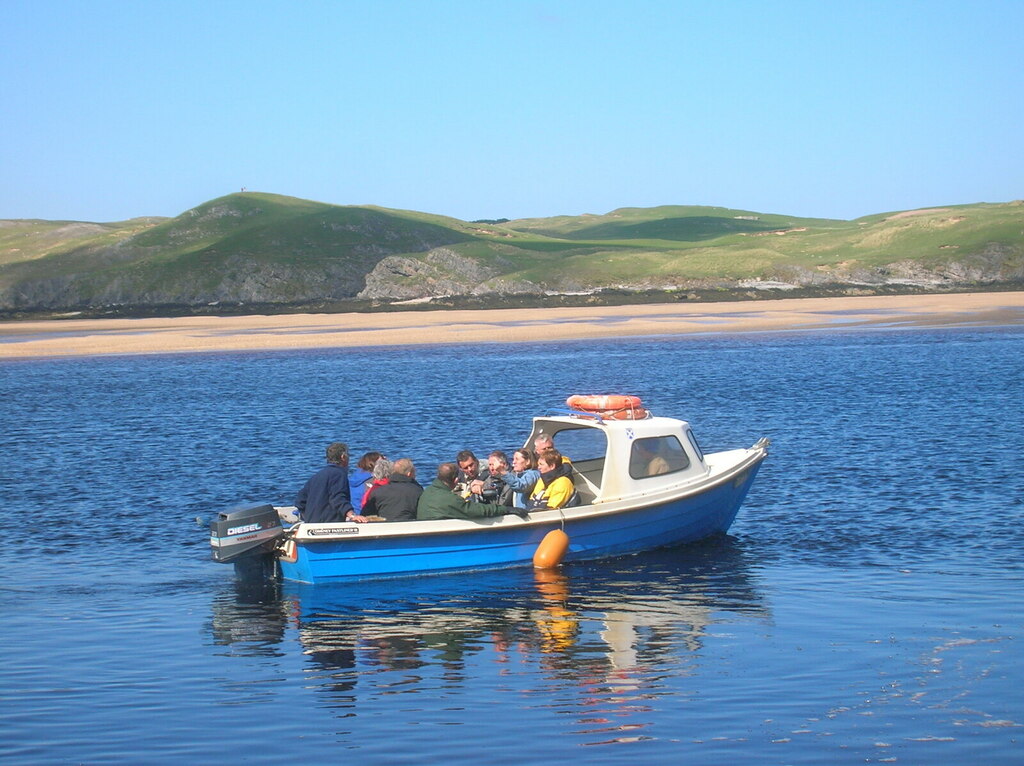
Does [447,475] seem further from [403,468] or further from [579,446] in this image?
[579,446]

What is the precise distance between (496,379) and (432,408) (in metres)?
8.37

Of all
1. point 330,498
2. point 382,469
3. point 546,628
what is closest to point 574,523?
point 382,469

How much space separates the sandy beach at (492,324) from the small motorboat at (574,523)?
44438 mm

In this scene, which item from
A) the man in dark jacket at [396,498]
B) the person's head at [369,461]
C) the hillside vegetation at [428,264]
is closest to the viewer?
the man in dark jacket at [396,498]

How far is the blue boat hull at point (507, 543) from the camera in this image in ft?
46.6

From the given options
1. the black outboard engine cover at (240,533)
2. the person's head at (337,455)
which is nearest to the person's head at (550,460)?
the person's head at (337,455)

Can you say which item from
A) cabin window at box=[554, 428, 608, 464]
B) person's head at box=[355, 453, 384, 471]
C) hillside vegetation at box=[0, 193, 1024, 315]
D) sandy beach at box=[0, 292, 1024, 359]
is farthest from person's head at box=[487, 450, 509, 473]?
hillside vegetation at box=[0, 193, 1024, 315]

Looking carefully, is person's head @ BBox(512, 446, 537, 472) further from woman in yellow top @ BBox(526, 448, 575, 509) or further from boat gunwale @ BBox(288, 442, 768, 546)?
boat gunwale @ BBox(288, 442, 768, 546)

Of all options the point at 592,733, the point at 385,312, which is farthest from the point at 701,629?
the point at 385,312

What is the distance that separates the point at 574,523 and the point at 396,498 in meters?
2.34

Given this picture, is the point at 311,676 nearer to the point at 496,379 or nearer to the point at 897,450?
the point at 897,450

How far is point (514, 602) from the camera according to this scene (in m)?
13.7

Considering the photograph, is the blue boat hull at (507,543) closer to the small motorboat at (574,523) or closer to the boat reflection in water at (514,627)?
the small motorboat at (574,523)

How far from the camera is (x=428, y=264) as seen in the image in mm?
106875
